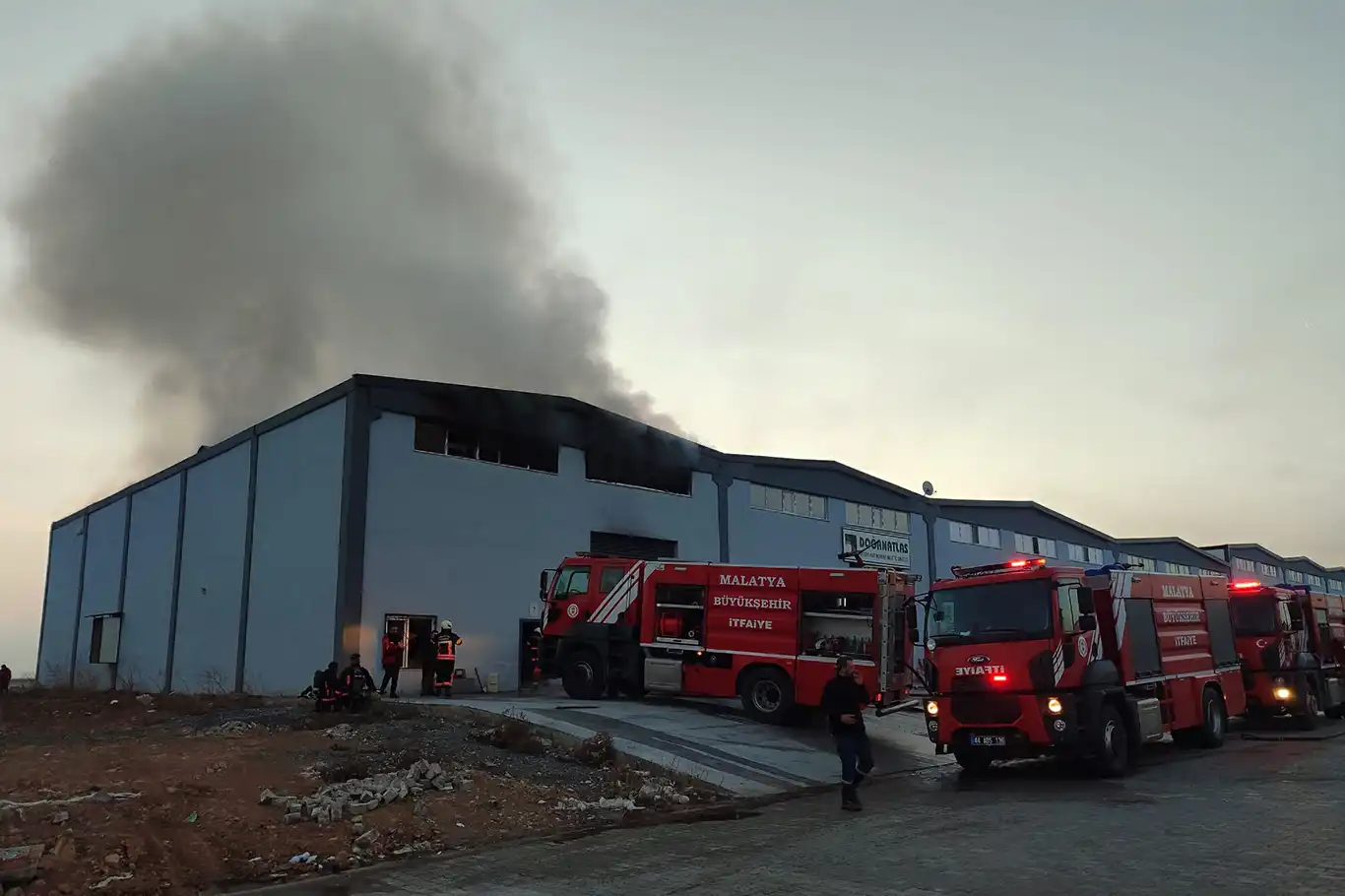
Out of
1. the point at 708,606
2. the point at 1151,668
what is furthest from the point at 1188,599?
the point at 708,606

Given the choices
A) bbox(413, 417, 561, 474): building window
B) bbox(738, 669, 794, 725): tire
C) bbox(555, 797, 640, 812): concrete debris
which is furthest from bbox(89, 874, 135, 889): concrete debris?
bbox(413, 417, 561, 474): building window

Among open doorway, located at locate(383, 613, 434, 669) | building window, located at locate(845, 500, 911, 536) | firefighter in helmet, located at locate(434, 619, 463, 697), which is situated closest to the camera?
firefighter in helmet, located at locate(434, 619, 463, 697)

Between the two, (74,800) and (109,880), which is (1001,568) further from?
(74,800)

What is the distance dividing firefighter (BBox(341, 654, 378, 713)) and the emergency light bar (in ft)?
34.8

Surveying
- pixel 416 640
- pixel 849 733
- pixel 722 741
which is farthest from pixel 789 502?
pixel 849 733

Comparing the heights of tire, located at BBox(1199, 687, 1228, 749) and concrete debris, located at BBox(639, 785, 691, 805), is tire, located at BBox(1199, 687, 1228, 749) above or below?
above

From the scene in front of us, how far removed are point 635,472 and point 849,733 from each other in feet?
59.9

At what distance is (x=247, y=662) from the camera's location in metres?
25.2

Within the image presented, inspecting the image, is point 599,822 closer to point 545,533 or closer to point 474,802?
point 474,802

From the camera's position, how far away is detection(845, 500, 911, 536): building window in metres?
38.0

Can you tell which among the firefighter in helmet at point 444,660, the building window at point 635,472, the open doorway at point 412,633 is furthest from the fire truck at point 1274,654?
the open doorway at point 412,633

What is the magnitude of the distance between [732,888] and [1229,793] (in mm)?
7075

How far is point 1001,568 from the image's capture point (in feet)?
43.9

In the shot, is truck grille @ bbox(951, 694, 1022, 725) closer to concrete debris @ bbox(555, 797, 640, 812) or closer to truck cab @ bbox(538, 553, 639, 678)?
concrete debris @ bbox(555, 797, 640, 812)
